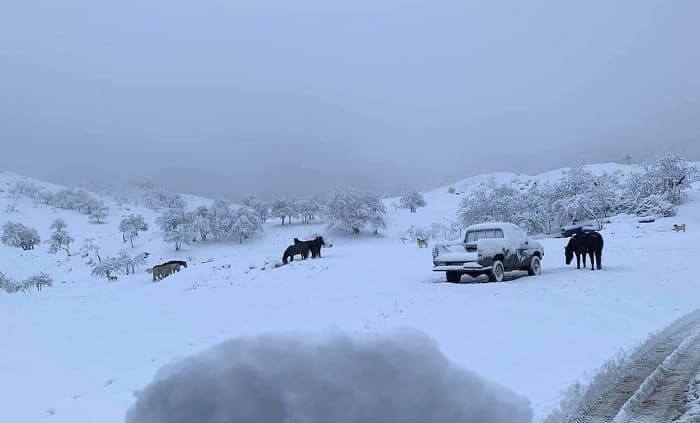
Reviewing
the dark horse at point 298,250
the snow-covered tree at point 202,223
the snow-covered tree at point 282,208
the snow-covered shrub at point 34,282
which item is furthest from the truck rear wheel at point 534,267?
the snow-covered tree at point 282,208

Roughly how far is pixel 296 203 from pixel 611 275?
58.4 meters

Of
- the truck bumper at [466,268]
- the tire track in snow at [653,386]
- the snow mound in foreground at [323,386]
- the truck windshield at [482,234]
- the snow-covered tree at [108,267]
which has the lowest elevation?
the snow-covered tree at [108,267]

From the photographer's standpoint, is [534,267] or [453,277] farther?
[534,267]

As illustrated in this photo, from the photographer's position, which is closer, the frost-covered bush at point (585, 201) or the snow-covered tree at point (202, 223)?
the frost-covered bush at point (585, 201)

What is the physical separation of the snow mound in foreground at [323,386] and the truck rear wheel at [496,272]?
444 inches

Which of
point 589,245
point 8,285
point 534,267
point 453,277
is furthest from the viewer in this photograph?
point 8,285

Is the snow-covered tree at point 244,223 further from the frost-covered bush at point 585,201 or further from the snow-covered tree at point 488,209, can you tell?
the frost-covered bush at point 585,201

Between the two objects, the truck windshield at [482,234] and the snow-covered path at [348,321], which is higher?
the truck windshield at [482,234]

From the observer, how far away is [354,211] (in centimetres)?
5997

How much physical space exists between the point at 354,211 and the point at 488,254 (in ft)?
148

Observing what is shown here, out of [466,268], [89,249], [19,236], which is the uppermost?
[19,236]

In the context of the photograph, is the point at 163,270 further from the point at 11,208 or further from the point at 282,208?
the point at 11,208

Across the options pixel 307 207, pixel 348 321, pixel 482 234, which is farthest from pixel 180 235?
pixel 348 321

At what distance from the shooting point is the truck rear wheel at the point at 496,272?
49.7 feet
